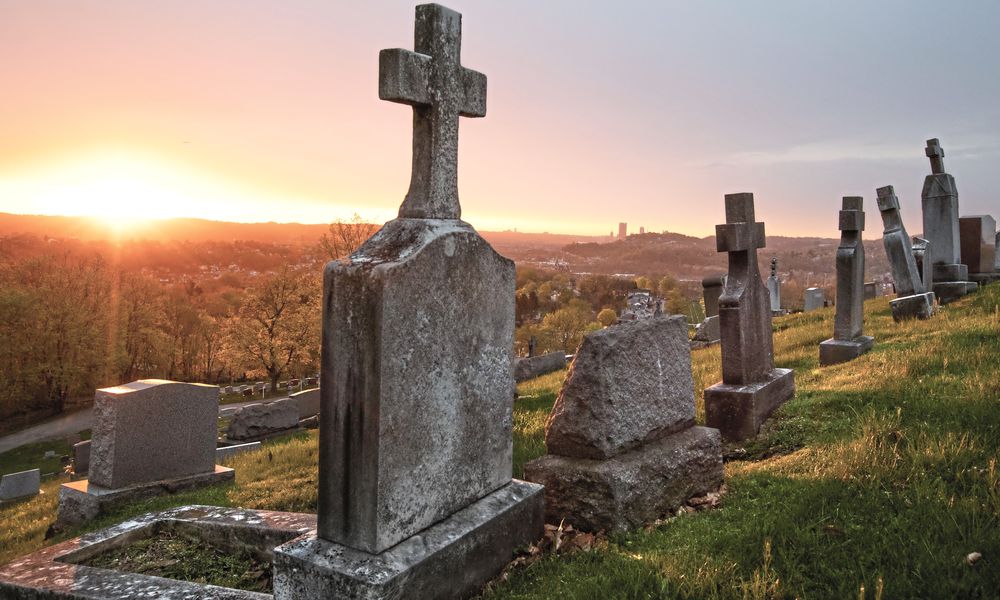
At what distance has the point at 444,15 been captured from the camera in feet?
12.0

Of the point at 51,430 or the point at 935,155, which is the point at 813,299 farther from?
the point at 51,430

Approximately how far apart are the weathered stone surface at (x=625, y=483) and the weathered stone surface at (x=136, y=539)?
185cm

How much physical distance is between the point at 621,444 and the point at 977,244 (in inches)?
672

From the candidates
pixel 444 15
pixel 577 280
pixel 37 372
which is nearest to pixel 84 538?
pixel 444 15

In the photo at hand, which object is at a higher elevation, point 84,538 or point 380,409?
point 380,409

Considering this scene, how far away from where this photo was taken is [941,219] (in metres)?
15.3

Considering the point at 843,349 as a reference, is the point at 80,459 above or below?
below

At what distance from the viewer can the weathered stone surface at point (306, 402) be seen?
16469mm

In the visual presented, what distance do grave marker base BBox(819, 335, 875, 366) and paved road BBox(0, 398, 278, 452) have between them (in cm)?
2661

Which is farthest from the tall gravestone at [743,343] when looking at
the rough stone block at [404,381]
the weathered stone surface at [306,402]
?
the weathered stone surface at [306,402]

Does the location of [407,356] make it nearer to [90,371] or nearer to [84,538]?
[84,538]

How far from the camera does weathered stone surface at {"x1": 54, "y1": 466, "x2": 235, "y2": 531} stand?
24.5ft

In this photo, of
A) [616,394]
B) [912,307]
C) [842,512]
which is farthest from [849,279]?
[842,512]

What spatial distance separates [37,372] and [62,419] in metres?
3.33
